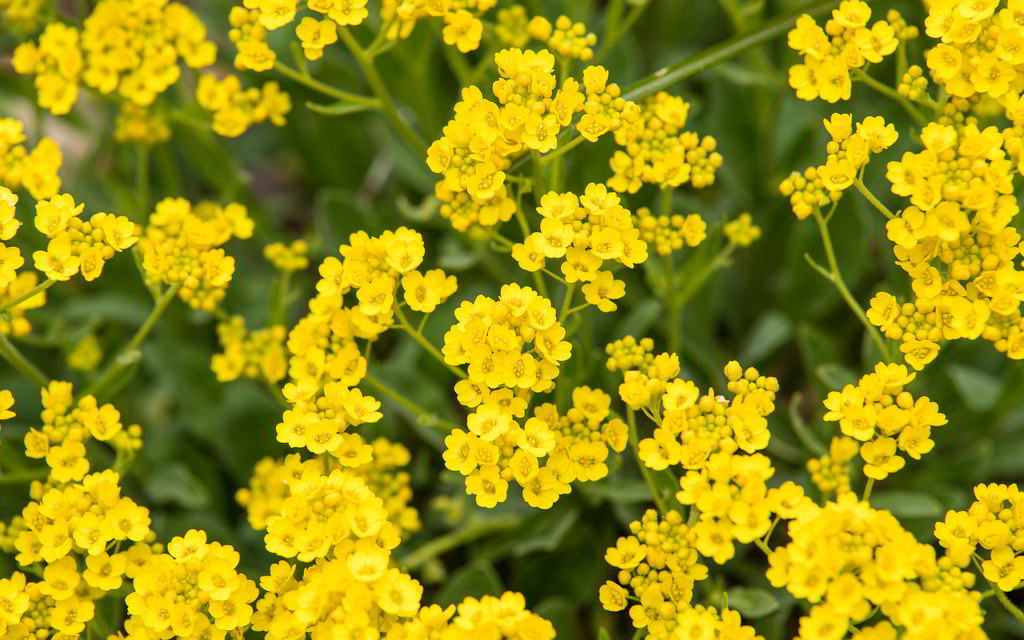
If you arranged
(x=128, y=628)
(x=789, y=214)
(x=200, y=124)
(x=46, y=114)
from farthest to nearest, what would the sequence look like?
Result: (x=46, y=114), (x=789, y=214), (x=200, y=124), (x=128, y=628)

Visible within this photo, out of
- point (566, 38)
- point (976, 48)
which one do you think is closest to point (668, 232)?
point (566, 38)

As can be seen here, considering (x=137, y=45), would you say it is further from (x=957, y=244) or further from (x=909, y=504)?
(x=909, y=504)

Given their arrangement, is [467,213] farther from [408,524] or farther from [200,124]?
[200,124]

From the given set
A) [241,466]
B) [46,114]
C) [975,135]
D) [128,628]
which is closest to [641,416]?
[241,466]

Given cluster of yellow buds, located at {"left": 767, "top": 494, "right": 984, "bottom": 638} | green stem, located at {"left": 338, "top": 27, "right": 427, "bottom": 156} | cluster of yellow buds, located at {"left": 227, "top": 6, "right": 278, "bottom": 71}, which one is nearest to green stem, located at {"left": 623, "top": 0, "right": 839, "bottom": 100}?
green stem, located at {"left": 338, "top": 27, "right": 427, "bottom": 156}

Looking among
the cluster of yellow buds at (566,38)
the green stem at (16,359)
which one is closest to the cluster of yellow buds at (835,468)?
the cluster of yellow buds at (566,38)

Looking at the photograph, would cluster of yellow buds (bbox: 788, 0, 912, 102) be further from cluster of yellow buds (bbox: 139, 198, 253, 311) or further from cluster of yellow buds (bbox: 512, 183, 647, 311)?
cluster of yellow buds (bbox: 139, 198, 253, 311)
